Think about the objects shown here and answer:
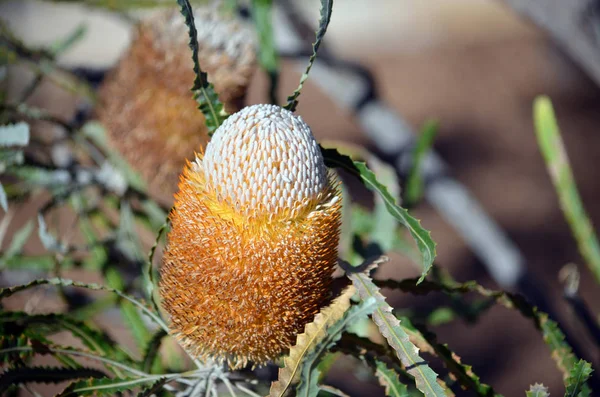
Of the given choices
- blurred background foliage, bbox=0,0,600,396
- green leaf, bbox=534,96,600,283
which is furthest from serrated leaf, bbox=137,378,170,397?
green leaf, bbox=534,96,600,283

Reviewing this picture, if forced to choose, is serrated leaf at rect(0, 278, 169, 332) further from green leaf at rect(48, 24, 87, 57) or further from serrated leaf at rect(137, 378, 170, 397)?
green leaf at rect(48, 24, 87, 57)

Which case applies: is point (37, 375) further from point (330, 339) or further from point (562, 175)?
point (562, 175)

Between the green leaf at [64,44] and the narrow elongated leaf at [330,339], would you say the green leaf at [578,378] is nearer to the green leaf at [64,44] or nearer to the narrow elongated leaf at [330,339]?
the narrow elongated leaf at [330,339]

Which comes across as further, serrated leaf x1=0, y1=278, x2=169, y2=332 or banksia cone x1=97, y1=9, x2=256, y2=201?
banksia cone x1=97, y1=9, x2=256, y2=201

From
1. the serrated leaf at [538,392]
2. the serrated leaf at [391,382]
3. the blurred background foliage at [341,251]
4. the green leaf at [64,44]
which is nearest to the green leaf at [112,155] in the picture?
A: the blurred background foliage at [341,251]

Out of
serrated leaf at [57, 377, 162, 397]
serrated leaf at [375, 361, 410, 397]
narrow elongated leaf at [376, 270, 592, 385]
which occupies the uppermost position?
narrow elongated leaf at [376, 270, 592, 385]

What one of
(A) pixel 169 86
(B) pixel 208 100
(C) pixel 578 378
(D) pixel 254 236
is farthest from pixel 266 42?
(C) pixel 578 378

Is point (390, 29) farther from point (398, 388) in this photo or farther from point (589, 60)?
point (398, 388)
